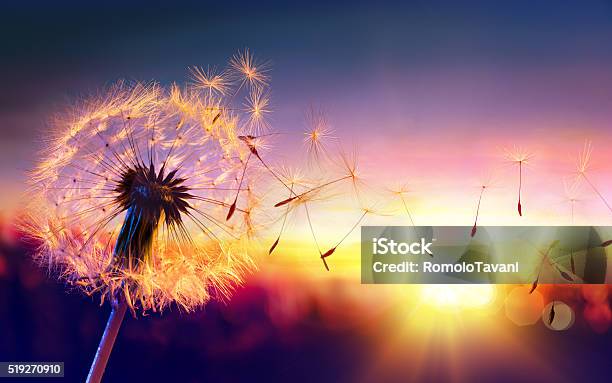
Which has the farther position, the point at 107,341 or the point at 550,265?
the point at 550,265

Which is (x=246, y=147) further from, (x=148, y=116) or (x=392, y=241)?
(x=392, y=241)

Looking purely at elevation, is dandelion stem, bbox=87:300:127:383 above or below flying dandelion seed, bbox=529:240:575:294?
below

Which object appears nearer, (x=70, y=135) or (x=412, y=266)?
(x=70, y=135)

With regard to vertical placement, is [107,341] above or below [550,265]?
below

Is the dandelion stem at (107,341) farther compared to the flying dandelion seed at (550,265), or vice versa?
the flying dandelion seed at (550,265)

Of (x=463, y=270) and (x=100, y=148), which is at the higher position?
(x=100, y=148)

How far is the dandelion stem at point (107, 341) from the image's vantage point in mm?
4320

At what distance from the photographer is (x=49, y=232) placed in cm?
463

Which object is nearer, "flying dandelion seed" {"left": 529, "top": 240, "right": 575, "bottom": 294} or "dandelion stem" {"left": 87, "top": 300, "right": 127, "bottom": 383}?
"dandelion stem" {"left": 87, "top": 300, "right": 127, "bottom": 383}

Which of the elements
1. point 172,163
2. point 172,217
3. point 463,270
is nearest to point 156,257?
point 172,217

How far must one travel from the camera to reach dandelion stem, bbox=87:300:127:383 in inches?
170

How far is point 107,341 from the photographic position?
4336mm

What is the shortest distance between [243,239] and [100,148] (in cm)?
118

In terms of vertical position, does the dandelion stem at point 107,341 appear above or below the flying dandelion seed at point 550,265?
below
